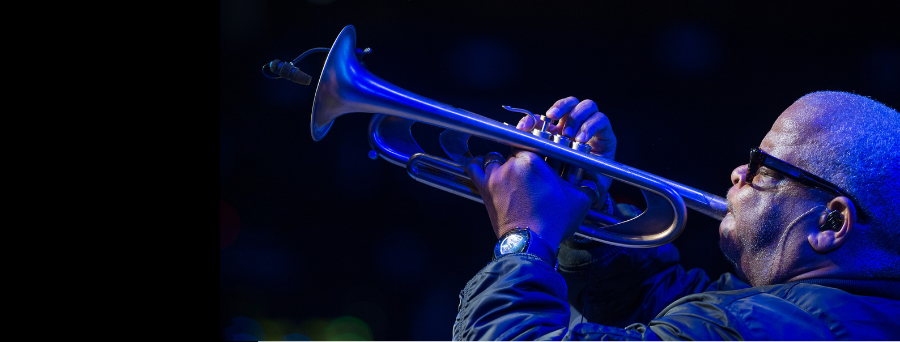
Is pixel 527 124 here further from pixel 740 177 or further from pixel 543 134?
pixel 740 177

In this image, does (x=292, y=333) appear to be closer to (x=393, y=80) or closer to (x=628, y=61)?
(x=393, y=80)

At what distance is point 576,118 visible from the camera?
1726mm

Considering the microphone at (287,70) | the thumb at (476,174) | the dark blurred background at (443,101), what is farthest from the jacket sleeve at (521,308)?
the dark blurred background at (443,101)

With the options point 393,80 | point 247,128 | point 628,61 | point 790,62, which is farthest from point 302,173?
point 790,62

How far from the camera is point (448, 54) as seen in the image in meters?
2.18

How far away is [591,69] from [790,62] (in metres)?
0.77

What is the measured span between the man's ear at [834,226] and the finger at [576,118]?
71 cm

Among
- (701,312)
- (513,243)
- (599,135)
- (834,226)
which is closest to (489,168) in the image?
(513,243)

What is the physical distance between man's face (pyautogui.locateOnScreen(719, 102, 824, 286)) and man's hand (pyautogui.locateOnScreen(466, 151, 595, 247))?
1.47ft

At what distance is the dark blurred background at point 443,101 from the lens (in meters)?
2.08

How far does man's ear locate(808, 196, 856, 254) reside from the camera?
1324mm

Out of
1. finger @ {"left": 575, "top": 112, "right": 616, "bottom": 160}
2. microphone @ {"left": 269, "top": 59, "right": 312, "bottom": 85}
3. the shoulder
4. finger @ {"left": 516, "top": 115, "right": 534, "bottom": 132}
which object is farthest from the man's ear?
microphone @ {"left": 269, "top": 59, "right": 312, "bottom": 85}

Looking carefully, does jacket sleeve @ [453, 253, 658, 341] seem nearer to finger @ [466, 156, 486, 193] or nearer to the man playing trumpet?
the man playing trumpet

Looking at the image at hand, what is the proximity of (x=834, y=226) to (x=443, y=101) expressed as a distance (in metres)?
1.42
